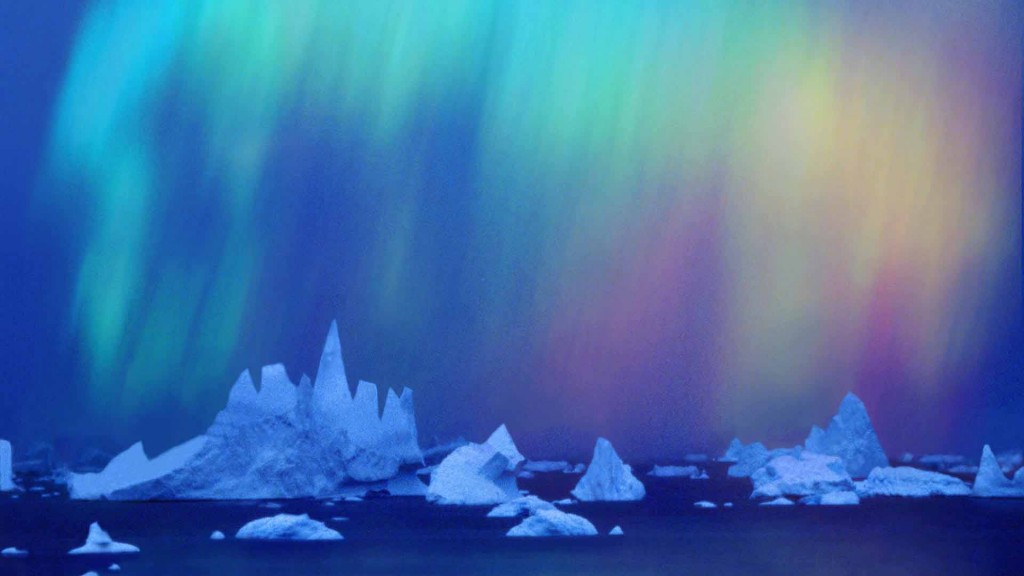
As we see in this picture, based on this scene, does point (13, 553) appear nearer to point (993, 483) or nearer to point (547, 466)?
point (993, 483)

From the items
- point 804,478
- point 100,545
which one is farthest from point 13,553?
point 804,478

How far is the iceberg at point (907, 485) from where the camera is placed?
34156 mm

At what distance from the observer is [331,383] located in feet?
94.0

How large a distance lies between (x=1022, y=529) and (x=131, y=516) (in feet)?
58.4

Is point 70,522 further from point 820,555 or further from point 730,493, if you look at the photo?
point 730,493

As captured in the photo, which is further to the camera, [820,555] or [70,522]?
[70,522]

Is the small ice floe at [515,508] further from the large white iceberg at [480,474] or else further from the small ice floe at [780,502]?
the small ice floe at [780,502]

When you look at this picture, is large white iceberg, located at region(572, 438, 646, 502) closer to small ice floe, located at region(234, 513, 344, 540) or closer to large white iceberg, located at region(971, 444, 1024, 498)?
large white iceberg, located at region(971, 444, 1024, 498)

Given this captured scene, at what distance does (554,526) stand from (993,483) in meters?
14.4

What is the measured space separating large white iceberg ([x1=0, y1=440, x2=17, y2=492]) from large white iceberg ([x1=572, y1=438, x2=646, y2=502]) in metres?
14.7

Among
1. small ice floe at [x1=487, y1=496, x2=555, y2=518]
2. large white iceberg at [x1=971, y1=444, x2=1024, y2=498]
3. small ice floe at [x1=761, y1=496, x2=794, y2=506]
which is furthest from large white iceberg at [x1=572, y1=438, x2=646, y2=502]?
large white iceberg at [x1=971, y1=444, x2=1024, y2=498]

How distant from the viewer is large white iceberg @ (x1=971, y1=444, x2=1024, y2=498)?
106 ft

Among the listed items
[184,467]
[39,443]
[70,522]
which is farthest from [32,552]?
[39,443]

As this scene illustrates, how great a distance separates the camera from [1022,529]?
24.9m
